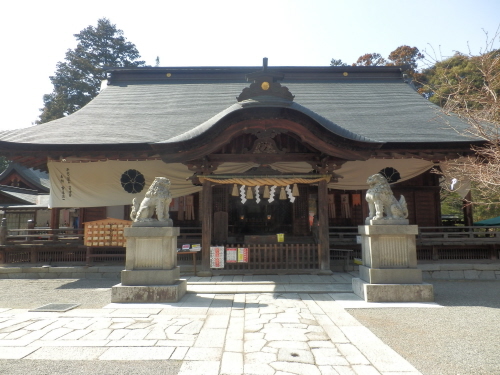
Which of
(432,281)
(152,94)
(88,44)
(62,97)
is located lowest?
(432,281)

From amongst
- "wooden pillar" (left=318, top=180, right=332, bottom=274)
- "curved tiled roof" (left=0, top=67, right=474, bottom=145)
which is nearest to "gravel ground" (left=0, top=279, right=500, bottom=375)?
"wooden pillar" (left=318, top=180, right=332, bottom=274)

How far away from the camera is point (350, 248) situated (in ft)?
35.9

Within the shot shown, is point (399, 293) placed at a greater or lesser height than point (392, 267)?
lesser

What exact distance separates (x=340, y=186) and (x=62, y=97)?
32442 millimetres

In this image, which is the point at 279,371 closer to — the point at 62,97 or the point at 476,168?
the point at 476,168

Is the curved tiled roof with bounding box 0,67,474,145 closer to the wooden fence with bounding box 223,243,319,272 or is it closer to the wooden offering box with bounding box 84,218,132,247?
the wooden offering box with bounding box 84,218,132,247

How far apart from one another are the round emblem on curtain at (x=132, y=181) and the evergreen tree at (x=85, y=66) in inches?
1045

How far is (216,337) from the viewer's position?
4512 millimetres

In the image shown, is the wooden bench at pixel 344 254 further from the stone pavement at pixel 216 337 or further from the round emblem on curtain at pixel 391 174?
the stone pavement at pixel 216 337

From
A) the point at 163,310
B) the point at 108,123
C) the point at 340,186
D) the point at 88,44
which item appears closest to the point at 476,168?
the point at 340,186

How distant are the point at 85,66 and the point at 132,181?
2988 cm

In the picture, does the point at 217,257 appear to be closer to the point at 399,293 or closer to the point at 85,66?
the point at 399,293

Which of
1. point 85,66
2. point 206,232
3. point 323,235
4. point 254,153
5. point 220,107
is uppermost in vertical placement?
point 85,66

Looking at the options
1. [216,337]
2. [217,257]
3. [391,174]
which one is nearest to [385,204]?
[216,337]
